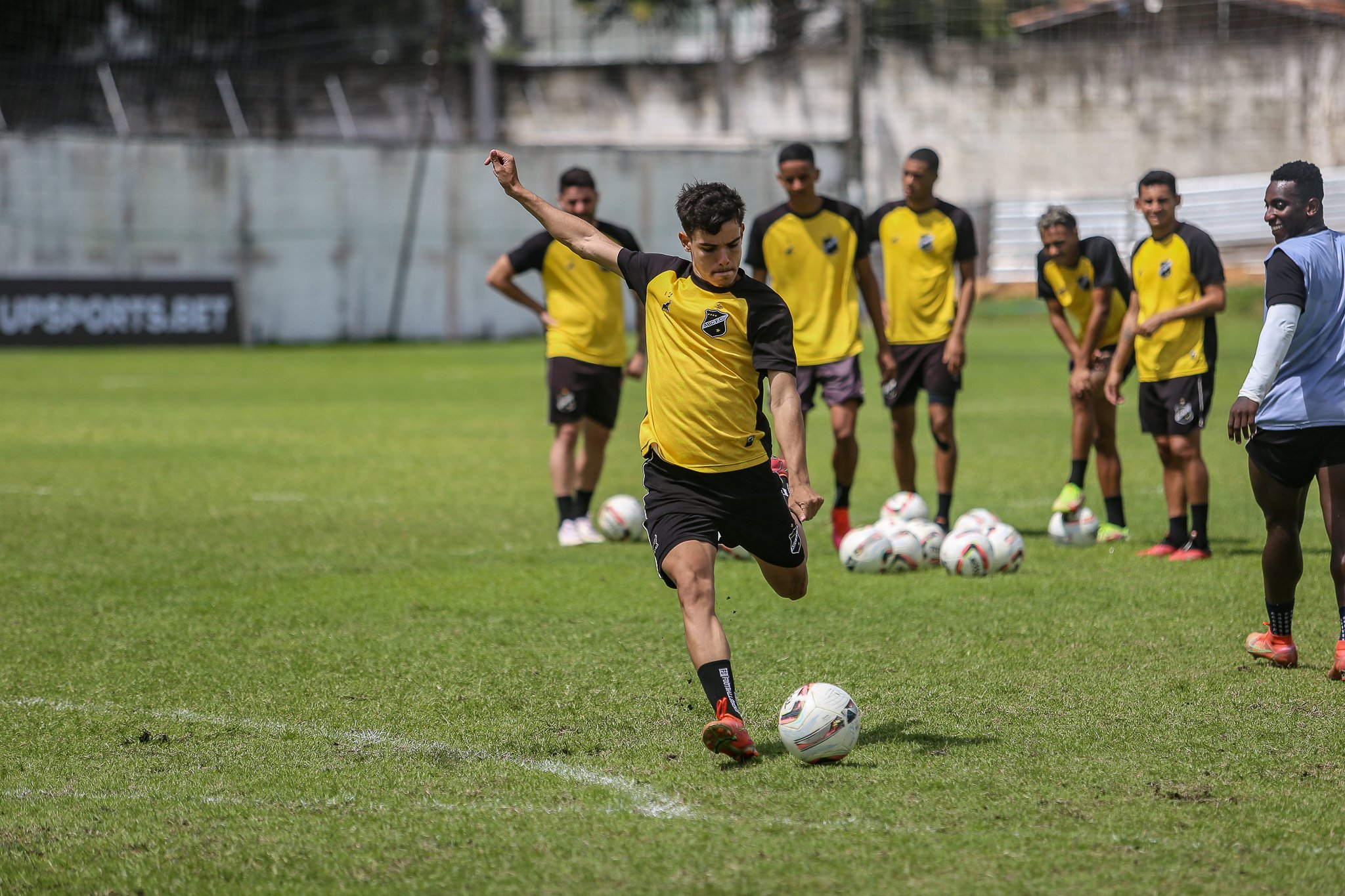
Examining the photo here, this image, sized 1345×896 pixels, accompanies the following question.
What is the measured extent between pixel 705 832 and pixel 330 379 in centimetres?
2001

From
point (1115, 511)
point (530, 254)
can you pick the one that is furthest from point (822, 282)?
point (1115, 511)

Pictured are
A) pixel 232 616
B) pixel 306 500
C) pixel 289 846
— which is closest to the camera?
→ pixel 289 846

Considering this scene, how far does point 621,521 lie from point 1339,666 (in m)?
4.97

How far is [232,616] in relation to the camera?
7691 mm

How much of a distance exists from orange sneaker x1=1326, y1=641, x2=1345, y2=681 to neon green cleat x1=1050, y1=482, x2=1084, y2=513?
11.4 ft

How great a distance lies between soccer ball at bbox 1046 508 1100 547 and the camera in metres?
9.62

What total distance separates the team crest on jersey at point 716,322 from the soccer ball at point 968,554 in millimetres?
3631

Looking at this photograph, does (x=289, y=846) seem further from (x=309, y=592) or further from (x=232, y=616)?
(x=309, y=592)

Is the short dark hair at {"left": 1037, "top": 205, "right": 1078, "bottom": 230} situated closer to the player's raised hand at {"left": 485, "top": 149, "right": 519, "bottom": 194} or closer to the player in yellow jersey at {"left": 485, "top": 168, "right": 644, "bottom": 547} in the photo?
the player in yellow jersey at {"left": 485, "top": 168, "right": 644, "bottom": 547}

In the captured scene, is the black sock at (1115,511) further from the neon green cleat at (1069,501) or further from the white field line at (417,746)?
the white field line at (417,746)

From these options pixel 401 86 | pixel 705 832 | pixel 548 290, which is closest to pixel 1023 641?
pixel 705 832

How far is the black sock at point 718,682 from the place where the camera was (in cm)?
508

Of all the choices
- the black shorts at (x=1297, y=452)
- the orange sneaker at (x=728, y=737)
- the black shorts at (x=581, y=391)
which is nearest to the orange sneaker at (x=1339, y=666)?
the black shorts at (x=1297, y=452)

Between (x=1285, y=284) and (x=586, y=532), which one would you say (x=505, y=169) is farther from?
(x=586, y=532)
